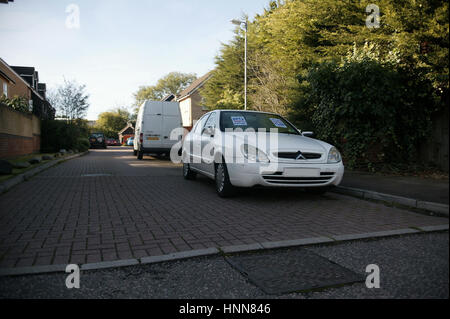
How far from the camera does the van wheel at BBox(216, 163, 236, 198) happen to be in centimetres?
621

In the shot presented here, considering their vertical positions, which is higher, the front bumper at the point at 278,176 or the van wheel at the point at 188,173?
the front bumper at the point at 278,176

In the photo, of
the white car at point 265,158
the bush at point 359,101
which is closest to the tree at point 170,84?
the bush at point 359,101

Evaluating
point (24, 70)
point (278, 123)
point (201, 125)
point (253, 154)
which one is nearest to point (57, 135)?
point (201, 125)

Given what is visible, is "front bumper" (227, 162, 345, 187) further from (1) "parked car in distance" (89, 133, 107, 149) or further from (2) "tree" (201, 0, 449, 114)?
(1) "parked car in distance" (89, 133, 107, 149)

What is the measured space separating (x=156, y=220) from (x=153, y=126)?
44.4 feet

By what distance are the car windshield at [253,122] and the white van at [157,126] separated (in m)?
10.8

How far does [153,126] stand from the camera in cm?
1764

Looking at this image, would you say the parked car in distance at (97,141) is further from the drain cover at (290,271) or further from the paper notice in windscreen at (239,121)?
the drain cover at (290,271)

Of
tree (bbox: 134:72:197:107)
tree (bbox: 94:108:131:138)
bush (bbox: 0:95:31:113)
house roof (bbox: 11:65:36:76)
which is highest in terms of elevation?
tree (bbox: 134:72:197:107)

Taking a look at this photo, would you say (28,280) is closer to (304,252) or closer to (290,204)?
(304,252)

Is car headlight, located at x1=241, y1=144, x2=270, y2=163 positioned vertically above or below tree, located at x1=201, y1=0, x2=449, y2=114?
below

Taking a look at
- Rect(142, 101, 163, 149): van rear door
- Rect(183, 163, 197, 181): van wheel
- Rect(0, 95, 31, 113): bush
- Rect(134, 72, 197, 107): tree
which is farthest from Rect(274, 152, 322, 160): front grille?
Rect(134, 72, 197, 107): tree

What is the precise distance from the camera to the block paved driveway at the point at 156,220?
3.42m
